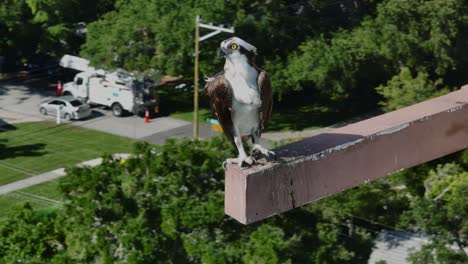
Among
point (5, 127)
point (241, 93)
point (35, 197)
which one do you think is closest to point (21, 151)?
point (5, 127)

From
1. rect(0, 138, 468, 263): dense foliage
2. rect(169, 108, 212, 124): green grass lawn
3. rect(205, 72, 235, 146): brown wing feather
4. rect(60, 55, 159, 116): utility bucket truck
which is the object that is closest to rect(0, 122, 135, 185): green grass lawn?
rect(60, 55, 159, 116): utility bucket truck

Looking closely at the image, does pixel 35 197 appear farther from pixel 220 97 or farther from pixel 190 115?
pixel 220 97

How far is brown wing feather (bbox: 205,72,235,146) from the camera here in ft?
23.1

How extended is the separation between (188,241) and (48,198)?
12.3m

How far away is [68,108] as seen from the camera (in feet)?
128

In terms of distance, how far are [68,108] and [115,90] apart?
7.77ft

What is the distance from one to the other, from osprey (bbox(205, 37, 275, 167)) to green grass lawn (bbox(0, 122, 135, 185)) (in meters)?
25.0

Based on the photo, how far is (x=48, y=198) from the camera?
29.0 meters

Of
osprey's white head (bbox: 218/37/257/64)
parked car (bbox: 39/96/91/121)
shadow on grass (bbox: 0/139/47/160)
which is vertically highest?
osprey's white head (bbox: 218/37/257/64)

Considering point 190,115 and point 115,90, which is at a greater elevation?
point 115,90

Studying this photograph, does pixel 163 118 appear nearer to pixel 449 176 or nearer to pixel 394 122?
pixel 449 176

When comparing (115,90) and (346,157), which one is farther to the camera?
(115,90)

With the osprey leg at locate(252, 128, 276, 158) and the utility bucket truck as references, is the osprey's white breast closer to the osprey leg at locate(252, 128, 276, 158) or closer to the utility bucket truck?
the osprey leg at locate(252, 128, 276, 158)

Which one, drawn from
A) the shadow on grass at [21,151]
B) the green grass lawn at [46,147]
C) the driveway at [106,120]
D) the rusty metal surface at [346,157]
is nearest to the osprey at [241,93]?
the rusty metal surface at [346,157]
